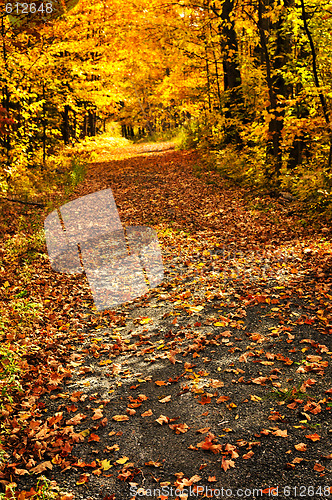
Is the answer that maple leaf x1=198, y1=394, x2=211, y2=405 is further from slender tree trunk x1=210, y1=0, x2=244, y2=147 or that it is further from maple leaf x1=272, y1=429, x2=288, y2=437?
slender tree trunk x1=210, y1=0, x2=244, y2=147

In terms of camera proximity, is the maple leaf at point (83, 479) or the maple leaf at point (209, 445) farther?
the maple leaf at point (209, 445)

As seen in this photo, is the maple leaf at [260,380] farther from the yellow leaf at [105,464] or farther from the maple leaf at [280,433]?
the yellow leaf at [105,464]

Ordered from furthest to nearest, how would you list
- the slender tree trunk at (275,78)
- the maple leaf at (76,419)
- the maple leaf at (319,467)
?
the slender tree trunk at (275,78) < the maple leaf at (76,419) < the maple leaf at (319,467)

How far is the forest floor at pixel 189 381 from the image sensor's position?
3.11m

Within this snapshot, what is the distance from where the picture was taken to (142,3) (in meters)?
16.6

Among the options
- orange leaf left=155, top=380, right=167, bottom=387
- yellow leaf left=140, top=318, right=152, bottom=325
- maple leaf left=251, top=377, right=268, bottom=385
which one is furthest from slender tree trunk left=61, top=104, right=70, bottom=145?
maple leaf left=251, top=377, right=268, bottom=385

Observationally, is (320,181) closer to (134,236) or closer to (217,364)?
(134,236)

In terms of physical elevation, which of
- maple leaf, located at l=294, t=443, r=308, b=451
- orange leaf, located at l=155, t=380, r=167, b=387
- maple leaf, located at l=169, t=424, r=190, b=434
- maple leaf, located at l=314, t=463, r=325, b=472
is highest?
orange leaf, located at l=155, t=380, r=167, b=387

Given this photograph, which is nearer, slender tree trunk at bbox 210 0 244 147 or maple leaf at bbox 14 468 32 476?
maple leaf at bbox 14 468 32 476

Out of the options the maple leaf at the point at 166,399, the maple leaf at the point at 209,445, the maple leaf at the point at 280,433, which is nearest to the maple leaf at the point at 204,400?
the maple leaf at the point at 166,399

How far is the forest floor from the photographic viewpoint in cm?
311

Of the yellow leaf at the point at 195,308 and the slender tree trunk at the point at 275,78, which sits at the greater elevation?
the slender tree trunk at the point at 275,78

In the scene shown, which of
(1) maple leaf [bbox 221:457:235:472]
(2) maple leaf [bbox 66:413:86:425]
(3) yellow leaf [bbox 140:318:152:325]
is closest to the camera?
(1) maple leaf [bbox 221:457:235:472]

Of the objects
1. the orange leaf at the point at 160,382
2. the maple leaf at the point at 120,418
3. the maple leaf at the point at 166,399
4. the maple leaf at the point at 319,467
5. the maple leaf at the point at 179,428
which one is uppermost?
the orange leaf at the point at 160,382
